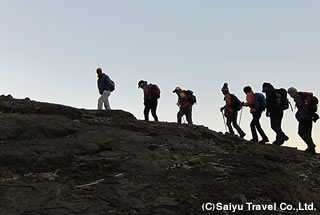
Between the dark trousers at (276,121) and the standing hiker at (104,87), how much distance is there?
669 centimetres

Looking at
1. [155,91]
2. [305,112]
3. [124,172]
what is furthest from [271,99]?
[124,172]

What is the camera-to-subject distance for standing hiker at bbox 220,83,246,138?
47.7ft

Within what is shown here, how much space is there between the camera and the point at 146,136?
394 inches

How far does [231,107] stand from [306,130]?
357cm

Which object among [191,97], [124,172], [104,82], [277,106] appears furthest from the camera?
[191,97]

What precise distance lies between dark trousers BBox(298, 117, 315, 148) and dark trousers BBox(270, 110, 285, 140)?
1.23m

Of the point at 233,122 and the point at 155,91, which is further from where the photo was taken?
the point at 155,91

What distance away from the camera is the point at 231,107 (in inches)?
574

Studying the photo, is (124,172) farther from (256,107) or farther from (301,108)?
(256,107)

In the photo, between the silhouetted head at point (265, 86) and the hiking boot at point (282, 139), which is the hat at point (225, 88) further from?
the hiking boot at point (282, 139)

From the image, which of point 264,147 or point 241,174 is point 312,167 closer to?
point 264,147

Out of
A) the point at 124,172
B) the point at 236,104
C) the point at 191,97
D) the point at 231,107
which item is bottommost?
the point at 124,172

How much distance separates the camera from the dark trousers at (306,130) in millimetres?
11477

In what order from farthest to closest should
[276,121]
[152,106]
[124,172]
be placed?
[152,106] → [276,121] → [124,172]
